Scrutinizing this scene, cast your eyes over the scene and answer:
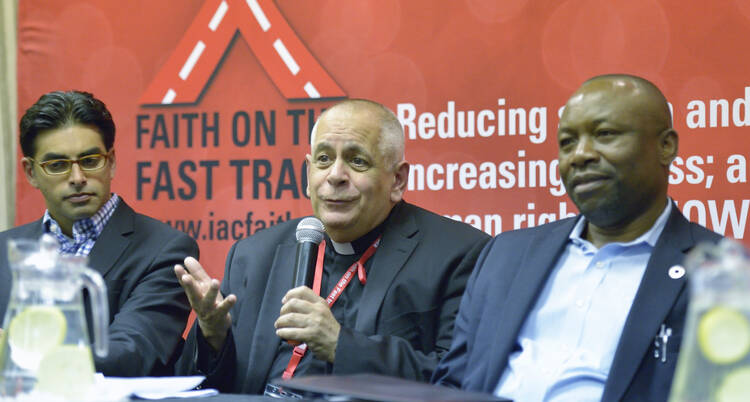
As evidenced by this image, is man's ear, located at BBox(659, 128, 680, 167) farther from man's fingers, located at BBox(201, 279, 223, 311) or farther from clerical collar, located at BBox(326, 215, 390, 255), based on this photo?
man's fingers, located at BBox(201, 279, 223, 311)

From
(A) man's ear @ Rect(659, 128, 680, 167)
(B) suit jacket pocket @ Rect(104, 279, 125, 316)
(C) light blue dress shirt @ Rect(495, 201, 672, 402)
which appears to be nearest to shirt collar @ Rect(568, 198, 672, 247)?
(C) light blue dress shirt @ Rect(495, 201, 672, 402)

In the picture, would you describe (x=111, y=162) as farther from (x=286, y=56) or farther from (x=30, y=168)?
(x=286, y=56)

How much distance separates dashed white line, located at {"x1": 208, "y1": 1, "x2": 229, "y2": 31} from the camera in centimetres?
393

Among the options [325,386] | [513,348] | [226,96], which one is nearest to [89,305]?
[226,96]

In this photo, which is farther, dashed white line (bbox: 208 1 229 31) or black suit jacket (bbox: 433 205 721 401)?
dashed white line (bbox: 208 1 229 31)

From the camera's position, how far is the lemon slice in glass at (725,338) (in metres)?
1.04

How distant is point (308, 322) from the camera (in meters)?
2.43

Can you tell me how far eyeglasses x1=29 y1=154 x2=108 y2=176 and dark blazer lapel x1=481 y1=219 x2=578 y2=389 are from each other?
60.1 inches

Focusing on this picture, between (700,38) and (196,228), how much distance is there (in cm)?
216

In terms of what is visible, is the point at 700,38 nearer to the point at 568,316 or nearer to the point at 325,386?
the point at 568,316

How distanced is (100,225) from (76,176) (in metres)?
0.20

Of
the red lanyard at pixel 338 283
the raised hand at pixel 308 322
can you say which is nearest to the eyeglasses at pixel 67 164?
the red lanyard at pixel 338 283

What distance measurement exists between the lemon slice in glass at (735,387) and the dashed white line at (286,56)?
295 cm

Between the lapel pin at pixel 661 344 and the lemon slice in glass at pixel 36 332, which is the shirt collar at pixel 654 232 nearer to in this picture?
the lapel pin at pixel 661 344
